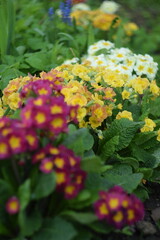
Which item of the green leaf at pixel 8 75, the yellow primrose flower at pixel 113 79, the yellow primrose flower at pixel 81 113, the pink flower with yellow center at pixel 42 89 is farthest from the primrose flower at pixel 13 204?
the green leaf at pixel 8 75

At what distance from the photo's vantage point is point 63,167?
172 cm

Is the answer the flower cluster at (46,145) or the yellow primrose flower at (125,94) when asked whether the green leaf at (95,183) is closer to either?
the flower cluster at (46,145)

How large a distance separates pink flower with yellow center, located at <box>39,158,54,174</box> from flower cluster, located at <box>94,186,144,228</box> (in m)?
0.26

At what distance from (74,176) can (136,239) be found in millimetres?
613

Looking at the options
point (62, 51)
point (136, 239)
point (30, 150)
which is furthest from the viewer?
point (62, 51)

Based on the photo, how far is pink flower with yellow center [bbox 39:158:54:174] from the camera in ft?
5.52

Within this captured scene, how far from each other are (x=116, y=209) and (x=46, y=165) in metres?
0.34

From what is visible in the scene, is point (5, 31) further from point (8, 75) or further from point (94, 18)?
point (94, 18)

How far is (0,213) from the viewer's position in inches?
74.2

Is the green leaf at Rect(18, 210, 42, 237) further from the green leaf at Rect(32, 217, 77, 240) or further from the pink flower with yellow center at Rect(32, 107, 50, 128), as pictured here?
the pink flower with yellow center at Rect(32, 107, 50, 128)

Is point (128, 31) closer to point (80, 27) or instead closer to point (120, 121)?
point (80, 27)

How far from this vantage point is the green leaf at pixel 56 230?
1748 mm

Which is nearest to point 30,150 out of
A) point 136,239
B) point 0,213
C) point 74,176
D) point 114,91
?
point 74,176

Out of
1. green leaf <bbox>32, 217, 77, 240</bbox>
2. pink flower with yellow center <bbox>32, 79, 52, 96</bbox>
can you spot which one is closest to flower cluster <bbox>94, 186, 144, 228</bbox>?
green leaf <bbox>32, 217, 77, 240</bbox>
